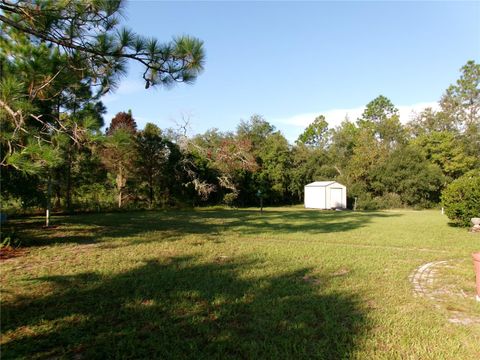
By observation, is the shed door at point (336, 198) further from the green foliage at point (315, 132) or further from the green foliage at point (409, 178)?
the green foliage at point (315, 132)

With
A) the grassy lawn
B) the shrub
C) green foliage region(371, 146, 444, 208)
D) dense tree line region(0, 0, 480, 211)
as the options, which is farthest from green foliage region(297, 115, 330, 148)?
the grassy lawn

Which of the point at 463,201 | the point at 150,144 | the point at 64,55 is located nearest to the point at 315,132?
the point at 150,144

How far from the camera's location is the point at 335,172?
31.5m

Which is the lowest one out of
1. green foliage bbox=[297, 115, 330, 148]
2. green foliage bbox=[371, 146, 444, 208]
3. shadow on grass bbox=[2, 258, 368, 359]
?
shadow on grass bbox=[2, 258, 368, 359]

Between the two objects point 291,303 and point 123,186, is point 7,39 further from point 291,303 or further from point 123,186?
point 123,186

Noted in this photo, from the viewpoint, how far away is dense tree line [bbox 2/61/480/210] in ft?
58.8

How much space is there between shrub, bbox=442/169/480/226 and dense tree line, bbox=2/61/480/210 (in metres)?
11.9

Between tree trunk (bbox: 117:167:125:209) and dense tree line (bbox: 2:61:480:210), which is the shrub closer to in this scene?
dense tree line (bbox: 2:61:480:210)

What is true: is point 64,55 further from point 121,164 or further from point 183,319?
point 121,164

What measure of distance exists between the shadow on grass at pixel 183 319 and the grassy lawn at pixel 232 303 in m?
0.01

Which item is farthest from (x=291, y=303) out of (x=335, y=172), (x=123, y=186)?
(x=335, y=172)

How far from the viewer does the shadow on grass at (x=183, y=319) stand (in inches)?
103

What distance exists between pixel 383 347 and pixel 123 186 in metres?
17.5

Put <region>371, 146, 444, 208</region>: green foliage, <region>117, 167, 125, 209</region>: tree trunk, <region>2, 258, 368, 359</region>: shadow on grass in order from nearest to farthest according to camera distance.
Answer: <region>2, 258, 368, 359</region>: shadow on grass → <region>117, 167, 125, 209</region>: tree trunk → <region>371, 146, 444, 208</region>: green foliage
